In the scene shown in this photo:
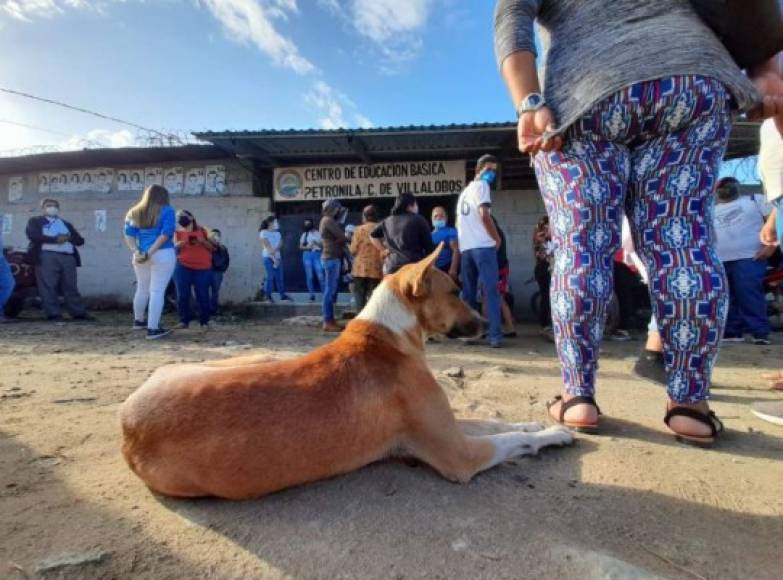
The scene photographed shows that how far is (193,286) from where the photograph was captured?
7430mm

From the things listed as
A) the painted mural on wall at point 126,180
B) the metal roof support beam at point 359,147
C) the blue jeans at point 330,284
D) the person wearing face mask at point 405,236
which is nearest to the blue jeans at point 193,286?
the blue jeans at point 330,284

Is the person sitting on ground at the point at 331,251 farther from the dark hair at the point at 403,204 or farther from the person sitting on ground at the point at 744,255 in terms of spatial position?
the person sitting on ground at the point at 744,255

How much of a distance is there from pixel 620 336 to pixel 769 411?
13.5 feet

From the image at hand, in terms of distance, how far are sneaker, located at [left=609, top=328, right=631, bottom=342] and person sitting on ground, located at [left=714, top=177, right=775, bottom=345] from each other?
3.87 ft

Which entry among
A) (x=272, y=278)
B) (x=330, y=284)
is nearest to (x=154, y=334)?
(x=330, y=284)

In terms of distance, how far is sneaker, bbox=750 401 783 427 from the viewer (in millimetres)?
2289

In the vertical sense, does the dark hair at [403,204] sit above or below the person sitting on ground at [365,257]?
above

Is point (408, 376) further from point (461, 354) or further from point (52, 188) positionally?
point (52, 188)

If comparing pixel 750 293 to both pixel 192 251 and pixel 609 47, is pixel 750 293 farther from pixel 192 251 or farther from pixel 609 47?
pixel 192 251

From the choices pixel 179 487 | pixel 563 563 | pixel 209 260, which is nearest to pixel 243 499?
pixel 179 487

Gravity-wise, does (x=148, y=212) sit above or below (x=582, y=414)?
above

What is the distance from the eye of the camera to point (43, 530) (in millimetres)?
1443

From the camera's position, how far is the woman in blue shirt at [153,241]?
604cm

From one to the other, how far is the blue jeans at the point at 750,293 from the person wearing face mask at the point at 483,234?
298cm
